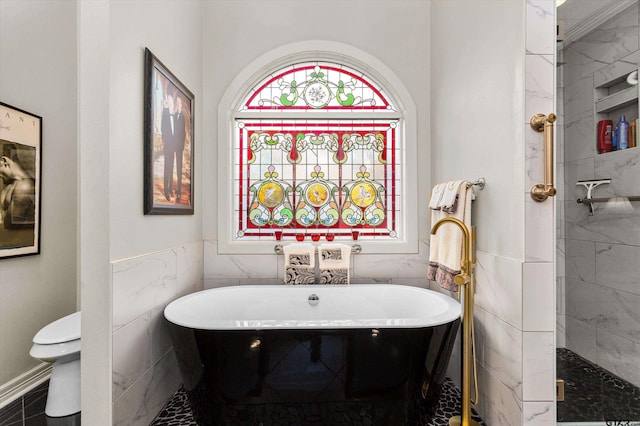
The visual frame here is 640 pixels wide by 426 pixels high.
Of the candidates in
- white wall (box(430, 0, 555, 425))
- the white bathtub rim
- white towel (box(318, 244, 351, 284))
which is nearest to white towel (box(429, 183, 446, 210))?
white wall (box(430, 0, 555, 425))

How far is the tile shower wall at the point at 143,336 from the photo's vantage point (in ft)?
4.85

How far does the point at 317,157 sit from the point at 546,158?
1611mm

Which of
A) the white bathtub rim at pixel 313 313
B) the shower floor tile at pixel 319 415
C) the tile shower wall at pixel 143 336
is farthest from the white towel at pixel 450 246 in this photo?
the tile shower wall at pixel 143 336

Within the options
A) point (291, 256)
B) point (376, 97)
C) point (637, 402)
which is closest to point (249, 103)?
point (376, 97)

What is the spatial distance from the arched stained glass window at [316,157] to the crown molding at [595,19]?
1.23 m

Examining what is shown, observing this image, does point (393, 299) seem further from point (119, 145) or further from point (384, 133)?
point (119, 145)

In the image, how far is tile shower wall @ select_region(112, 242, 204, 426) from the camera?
1478 mm

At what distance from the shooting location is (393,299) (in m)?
2.30

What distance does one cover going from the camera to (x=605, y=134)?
1556 millimetres

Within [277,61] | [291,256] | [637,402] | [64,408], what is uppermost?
[277,61]

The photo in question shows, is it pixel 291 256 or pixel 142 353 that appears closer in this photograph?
pixel 142 353

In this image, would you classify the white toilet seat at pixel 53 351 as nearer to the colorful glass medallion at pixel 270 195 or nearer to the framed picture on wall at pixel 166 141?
the framed picture on wall at pixel 166 141

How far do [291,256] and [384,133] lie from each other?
4.04 feet

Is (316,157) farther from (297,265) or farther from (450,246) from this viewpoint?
(450,246)
